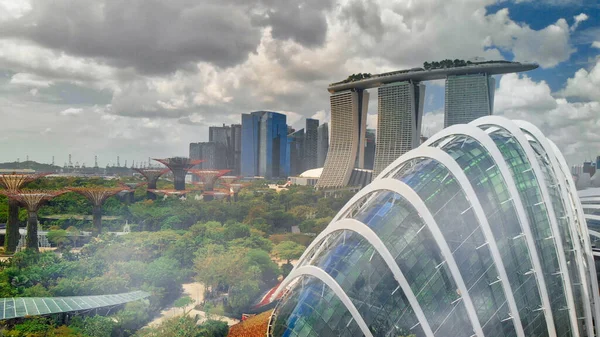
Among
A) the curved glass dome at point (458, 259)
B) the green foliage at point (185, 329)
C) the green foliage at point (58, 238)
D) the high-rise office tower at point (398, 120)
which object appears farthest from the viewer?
the high-rise office tower at point (398, 120)

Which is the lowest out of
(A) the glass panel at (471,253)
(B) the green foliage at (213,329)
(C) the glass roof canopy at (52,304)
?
(B) the green foliage at (213,329)

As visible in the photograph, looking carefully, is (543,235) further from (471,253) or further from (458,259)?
(458,259)

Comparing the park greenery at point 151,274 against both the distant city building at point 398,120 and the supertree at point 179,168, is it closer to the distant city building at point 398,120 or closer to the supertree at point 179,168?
the supertree at point 179,168

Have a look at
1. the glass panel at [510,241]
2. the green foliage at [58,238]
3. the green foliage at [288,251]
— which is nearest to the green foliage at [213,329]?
the green foliage at [288,251]

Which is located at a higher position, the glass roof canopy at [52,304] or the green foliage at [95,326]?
the glass roof canopy at [52,304]

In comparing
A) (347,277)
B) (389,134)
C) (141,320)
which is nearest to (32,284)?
(141,320)

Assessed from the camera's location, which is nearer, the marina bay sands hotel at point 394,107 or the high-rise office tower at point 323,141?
the marina bay sands hotel at point 394,107

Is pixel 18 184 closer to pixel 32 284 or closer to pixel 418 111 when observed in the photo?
pixel 32 284

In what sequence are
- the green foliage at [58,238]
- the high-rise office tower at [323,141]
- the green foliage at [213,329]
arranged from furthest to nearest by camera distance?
the high-rise office tower at [323,141], the green foliage at [58,238], the green foliage at [213,329]
